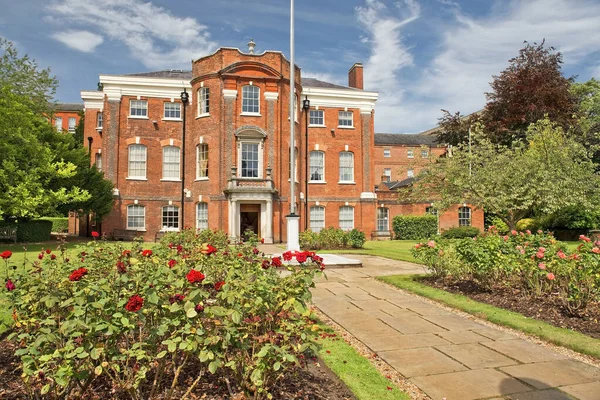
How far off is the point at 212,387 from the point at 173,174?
85.3 feet

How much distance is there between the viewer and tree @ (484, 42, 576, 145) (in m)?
31.7

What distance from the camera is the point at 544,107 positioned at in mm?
31672

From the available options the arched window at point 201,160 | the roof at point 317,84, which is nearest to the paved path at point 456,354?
the arched window at point 201,160

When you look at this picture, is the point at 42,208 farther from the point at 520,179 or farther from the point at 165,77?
the point at 520,179

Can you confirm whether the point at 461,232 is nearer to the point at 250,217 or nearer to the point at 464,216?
the point at 464,216

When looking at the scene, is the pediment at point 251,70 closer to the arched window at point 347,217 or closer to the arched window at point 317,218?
the arched window at point 317,218

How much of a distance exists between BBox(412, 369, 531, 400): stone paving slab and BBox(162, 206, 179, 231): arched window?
2549cm

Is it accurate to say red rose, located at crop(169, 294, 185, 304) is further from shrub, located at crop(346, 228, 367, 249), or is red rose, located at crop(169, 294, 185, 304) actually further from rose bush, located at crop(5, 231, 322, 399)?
shrub, located at crop(346, 228, 367, 249)

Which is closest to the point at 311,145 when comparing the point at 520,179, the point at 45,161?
the point at 520,179

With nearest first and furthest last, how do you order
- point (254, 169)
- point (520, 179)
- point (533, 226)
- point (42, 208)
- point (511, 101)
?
point (520, 179)
point (42, 208)
point (254, 169)
point (533, 226)
point (511, 101)

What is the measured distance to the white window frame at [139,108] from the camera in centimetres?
2798

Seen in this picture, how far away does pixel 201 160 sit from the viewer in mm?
27109

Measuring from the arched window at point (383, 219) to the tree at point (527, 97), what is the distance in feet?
33.8

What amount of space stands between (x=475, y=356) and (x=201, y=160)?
946 inches
